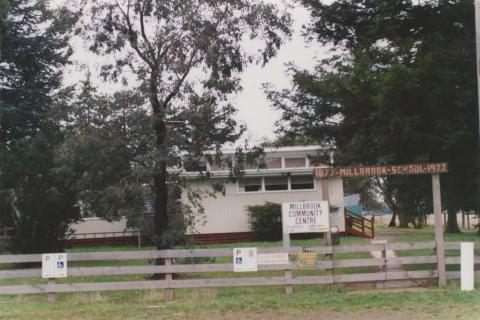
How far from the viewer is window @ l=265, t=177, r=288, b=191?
30.4 metres

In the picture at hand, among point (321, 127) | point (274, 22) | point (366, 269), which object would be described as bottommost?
point (366, 269)

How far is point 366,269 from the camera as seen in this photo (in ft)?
53.4

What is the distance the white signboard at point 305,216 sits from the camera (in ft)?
41.3

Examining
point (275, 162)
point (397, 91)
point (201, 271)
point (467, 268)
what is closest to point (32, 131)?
point (275, 162)

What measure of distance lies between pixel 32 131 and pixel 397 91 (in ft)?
59.1

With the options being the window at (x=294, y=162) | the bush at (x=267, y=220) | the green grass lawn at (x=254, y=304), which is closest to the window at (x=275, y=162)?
the window at (x=294, y=162)

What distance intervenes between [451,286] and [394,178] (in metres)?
4.22

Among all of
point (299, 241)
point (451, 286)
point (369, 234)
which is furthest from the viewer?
point (369, 234)

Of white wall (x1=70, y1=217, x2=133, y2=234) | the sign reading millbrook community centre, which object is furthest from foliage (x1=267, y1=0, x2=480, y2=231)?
white wall (x1=70, y1=217, x2=133, y2=234)

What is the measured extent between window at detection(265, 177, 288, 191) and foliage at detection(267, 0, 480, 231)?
1416 cm

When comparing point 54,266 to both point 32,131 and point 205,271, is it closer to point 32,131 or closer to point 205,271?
point 205,271

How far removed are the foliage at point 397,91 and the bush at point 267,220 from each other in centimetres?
1263

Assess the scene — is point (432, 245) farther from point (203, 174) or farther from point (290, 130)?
point (203, 174)

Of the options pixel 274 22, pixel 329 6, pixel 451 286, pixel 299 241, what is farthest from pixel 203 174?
pixel 299 241
